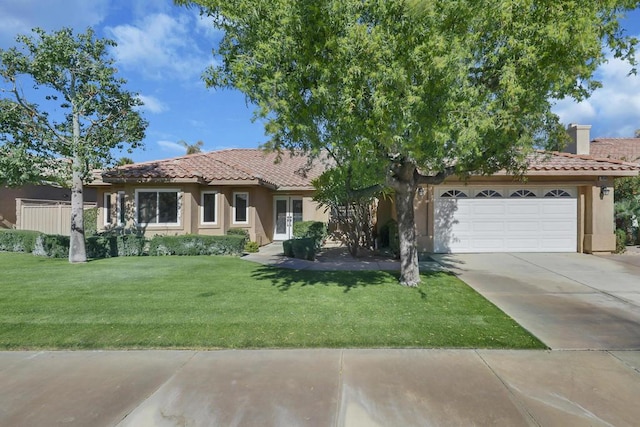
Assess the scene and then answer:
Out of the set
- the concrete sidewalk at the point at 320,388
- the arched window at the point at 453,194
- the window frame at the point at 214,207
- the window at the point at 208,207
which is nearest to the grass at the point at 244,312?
the concrete sidewalk at the point at 320,388

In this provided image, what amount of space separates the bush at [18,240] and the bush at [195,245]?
5294 millimetres

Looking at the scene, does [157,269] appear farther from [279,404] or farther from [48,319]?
[279,404]

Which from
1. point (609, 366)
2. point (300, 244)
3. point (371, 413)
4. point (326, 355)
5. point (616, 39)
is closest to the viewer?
point (371, 413)

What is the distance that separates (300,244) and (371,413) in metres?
9.41

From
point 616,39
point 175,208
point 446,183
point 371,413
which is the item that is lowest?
point 371,413

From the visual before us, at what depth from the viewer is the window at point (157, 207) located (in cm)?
1510

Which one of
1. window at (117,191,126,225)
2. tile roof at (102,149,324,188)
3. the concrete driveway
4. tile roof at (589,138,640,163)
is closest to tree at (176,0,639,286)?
the concrete driveway

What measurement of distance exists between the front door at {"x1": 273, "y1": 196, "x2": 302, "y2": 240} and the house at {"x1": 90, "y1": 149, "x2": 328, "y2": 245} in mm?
655

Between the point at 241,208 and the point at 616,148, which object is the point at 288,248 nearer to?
the point at 241,208

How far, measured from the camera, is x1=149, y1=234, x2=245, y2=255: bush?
13523 millimetres

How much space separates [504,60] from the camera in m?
5.94

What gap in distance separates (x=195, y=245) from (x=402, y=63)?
10.8 m

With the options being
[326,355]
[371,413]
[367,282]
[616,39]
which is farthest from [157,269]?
[616,39]

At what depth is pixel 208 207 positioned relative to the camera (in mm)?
16188
